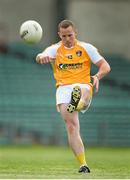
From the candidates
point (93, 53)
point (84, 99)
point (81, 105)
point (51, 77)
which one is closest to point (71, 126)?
point (81, 105)

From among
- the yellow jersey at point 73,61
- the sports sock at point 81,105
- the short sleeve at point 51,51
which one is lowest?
the sports sock at point 81,105

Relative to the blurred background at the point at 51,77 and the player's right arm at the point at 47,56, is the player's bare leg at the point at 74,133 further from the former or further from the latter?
the blurred background at the point at 51,77

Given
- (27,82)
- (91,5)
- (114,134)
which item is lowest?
(114,134)

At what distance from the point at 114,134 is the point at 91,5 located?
6.24 m

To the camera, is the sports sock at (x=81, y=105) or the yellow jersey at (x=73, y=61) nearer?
the sports sock at (x=81, y=105)

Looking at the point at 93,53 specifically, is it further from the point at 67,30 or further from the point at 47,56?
the point at 47,56

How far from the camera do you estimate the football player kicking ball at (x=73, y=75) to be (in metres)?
13.0

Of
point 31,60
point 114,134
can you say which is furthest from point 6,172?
point 31,60

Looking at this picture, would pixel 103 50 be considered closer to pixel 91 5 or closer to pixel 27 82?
pixel 91 5

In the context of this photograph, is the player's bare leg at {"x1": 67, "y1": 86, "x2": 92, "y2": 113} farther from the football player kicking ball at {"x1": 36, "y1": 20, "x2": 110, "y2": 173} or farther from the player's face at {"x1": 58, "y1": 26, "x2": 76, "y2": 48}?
the player's face at {"x1": 58, "y1": 26, "x2": 76, "y2": 48}

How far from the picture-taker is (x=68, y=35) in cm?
1309

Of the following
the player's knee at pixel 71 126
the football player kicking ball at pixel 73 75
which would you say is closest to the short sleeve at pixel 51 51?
the football player kicking ball at pixel 73 75

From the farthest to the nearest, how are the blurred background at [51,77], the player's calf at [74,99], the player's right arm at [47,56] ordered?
the blurred background at [51,77] → the player's calf at [74,99] → the player's right arm at [47,56]

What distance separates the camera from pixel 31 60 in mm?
32844
